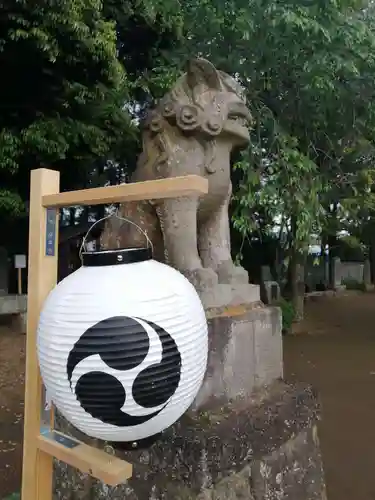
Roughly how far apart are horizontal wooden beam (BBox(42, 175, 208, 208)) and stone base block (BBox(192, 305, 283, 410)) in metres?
0.99

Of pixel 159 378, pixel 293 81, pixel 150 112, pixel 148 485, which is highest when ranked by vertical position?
pixel 293 81

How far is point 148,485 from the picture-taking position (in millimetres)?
2053

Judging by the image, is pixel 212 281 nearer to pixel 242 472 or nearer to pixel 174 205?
pixel 174 205

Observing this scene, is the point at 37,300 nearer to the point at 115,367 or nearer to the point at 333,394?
the point at 115,367

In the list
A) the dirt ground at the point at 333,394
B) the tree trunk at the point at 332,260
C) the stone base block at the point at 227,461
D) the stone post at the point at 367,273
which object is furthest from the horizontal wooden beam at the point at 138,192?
the stone post at the point at 367,273

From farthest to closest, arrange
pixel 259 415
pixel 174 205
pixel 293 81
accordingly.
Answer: pixel 293 81 → pixel 174 205 → pixel 259 415

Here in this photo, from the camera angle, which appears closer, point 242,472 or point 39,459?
point 39,459

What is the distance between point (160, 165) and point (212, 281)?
73 centimetres

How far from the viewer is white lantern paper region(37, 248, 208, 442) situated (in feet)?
3.93

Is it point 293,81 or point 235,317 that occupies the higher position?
point 293,81

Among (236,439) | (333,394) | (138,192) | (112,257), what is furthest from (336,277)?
(112,257)

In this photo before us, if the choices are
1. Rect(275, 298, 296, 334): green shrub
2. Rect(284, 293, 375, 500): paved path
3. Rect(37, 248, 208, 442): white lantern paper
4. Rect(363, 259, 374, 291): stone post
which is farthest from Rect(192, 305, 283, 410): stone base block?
Rect(363, 259, 374, 291): stone post

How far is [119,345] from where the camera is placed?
1194mm

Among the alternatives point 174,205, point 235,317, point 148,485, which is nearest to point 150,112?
point 174,205
